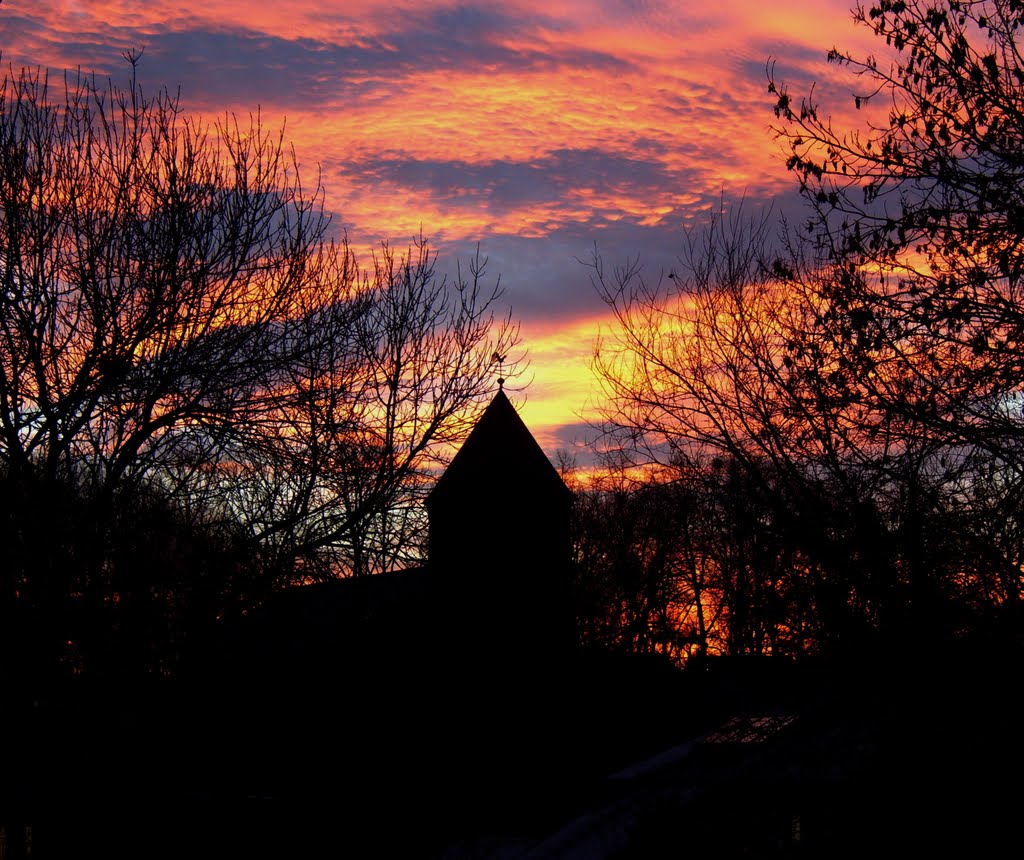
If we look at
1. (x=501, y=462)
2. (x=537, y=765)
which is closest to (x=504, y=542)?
(x=501, y=462)

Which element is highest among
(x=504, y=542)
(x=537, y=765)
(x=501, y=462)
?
(x=501, y=462)

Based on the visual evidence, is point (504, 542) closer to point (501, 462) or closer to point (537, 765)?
point (501, 462)

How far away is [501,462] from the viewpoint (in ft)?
110

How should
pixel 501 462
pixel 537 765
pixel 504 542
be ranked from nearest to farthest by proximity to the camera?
pixel 537 765, pixel 504 542, pixel 501 462

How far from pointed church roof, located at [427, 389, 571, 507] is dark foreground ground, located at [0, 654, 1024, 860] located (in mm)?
6047

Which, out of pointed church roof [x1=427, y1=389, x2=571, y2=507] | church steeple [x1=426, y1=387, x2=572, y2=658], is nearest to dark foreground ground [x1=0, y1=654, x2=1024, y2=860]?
church steeple [x1=426, y1=387, x2=572, y2=658]

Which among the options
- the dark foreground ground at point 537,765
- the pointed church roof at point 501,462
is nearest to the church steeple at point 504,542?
the pointed church roof at point 501,462

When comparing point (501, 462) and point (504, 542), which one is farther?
point (501, 462)

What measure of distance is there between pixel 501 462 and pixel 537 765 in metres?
9.68

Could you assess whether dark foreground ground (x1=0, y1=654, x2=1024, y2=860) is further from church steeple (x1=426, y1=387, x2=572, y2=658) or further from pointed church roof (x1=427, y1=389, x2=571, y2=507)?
pointed church roof (x1=427, y1=389, x2=571, y2=507)

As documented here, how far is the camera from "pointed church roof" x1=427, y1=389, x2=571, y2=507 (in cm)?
3325

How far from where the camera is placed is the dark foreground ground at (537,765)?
578cm

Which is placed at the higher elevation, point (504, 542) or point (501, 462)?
point (501, 462)

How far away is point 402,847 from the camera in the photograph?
950 inches
